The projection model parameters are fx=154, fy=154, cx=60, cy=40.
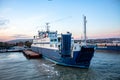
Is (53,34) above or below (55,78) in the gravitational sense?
above

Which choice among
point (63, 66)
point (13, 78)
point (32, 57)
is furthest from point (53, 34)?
point (13, 78)

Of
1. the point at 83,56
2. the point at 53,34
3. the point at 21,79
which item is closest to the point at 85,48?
the point at 83,56

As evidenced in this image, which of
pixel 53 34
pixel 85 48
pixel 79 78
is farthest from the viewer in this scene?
pixel 53 34

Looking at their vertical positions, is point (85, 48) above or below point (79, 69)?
above

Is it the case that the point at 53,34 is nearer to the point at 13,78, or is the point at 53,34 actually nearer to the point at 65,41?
the point at 65,41

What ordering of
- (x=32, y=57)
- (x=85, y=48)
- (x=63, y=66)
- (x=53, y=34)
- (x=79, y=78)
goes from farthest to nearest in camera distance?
(x=32, y=57) → (x=53, y=34) → (x=63, y=66) → (x=85, y=48) → (x=79, y=78)

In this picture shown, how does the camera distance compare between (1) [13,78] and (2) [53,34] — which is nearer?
(1) [13,78]

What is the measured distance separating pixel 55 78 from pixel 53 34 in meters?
18.4

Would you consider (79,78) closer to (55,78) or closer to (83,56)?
(55,78)

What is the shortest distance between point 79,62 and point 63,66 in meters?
3.03

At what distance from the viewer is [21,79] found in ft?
60.3

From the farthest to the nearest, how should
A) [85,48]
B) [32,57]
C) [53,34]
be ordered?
[32,57], [53,34], [85,48]

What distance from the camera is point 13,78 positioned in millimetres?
19016

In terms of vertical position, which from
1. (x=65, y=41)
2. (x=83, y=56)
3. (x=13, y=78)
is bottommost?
(x=13, y=78)
